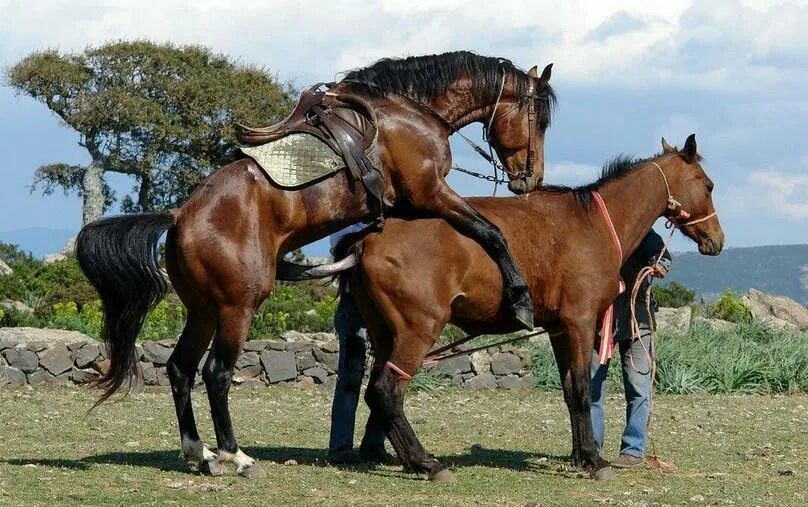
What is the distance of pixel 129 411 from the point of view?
12.2m

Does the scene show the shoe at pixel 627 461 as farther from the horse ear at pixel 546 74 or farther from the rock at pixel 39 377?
the rock at pixel 39 377

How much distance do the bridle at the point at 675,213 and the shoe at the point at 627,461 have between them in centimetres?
171

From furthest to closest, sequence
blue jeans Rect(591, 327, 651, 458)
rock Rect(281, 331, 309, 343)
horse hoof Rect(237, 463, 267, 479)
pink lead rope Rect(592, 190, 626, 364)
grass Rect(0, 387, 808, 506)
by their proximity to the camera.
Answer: rock Rect(281, 331, 309, 343) < blue jeans Rect(591, 327, 651, 458) < pink lead rope Rect(592, 190, 626, 364) < horse hoof Rect(237, 463, 267, 479) < grass Rect(0, 387, 808, 506)

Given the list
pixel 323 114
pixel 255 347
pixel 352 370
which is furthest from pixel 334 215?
pixel 255 347

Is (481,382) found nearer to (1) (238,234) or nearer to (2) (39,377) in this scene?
(2) (39,377)

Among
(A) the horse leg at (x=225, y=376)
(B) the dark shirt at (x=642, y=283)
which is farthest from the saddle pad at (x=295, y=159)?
(B) the dark shirt at (x=642, y=283)

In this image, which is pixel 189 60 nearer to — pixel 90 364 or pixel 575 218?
pixel 90 364

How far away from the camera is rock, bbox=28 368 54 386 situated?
14180 millimetres

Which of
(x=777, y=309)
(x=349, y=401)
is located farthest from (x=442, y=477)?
(x=777, y=309)

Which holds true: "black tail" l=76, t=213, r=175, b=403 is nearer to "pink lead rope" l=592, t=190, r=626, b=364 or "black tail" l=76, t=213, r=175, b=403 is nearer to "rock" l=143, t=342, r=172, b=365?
"pink lead rope" l=592, t=190, r=626, b=364

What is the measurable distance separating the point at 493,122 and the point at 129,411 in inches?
208

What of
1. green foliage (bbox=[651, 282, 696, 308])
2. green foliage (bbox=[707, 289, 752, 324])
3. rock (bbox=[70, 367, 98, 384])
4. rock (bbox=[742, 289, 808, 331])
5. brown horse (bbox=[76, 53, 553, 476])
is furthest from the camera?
green foliage (bbox=[651, 282, 696, 308])

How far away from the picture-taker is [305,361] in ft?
48.8

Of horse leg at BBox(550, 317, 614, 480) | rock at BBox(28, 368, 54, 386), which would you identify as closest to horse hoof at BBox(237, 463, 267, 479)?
horse leg at BBox(550, 317, 614, 480)
